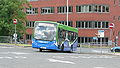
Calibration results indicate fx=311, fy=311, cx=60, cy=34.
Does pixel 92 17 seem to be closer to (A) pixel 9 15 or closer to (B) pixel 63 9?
(B) pixel 63 9

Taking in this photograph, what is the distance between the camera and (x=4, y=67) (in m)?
14.3

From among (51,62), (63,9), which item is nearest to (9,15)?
(63,9)

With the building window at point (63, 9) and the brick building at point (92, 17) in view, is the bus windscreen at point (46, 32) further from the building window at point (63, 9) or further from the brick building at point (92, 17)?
the building window at point (63, 9)

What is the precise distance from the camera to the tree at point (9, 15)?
53.1 meters

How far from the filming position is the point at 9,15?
5519 centimetres

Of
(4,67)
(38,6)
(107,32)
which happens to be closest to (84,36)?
(107,32)

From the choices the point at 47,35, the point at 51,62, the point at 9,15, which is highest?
the point at 9,15

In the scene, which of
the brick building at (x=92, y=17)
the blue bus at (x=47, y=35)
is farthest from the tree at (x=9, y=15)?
the blue bus at (x=47, y=35)

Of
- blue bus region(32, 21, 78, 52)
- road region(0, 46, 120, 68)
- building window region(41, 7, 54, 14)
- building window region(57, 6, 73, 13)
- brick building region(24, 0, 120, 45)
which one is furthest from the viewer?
building window region(41, 7, 54, 14)

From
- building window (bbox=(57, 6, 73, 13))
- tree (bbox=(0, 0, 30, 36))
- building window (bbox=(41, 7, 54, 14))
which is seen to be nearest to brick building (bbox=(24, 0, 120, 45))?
building window (bbox=(57, 6, 73, 13))

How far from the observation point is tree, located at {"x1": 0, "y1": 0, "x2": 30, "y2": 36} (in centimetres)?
5306

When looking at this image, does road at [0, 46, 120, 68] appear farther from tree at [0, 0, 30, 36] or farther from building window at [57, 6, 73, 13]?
building window at [57, 6, 73, 13]

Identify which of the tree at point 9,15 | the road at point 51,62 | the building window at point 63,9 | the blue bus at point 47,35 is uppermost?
the building window at point 63,9

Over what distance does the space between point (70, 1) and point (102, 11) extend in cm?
736
